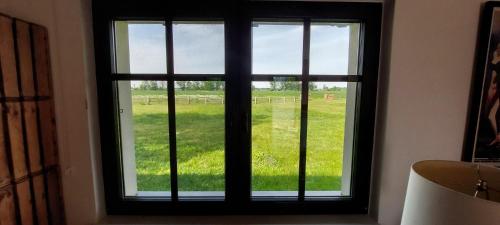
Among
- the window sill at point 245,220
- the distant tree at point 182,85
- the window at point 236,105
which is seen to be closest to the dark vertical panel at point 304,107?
the window at point 236,105

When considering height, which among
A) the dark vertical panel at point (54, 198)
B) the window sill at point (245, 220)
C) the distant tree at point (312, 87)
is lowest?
the window sill at point (245, 220)

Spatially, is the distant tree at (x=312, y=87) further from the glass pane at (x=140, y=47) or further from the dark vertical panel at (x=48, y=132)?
the dark vertical panel at (x=48, y=132)

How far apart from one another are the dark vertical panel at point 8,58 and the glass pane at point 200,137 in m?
0.74

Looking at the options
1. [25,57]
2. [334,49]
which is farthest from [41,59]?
[334,49]

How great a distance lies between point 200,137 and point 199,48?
55 cm

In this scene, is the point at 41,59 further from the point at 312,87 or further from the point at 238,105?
the point at 312,87

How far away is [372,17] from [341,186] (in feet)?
3.53

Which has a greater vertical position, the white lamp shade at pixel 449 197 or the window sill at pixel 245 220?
the white lamp shade at pixel 449 197

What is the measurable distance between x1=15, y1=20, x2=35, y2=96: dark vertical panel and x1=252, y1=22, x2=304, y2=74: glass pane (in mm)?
1157

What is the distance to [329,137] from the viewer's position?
148cm

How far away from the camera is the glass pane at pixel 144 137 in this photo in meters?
1.43

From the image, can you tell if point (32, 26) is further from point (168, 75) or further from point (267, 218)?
point (267, 218)

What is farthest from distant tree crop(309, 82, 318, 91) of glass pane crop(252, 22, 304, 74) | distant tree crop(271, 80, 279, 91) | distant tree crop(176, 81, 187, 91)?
distant tree crop(176, 81, 187, 91)

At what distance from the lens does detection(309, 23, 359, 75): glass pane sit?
139cm
